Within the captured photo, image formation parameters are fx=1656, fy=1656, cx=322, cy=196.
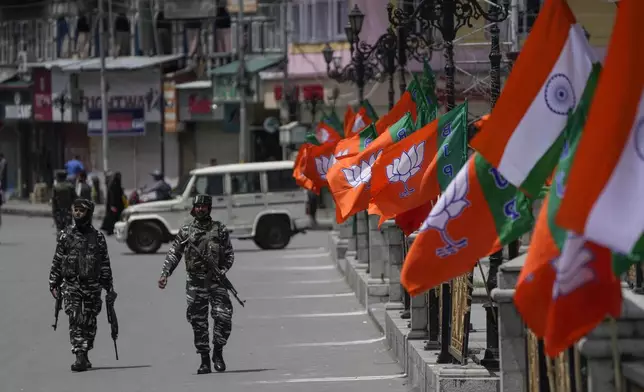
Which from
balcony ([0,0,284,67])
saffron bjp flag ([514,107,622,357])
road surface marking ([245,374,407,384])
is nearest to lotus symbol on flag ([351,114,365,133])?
road surface marking ([245,374,407,384])

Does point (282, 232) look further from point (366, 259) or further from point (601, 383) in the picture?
point (601, 383)

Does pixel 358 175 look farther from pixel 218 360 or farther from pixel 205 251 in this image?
pixel 218 360

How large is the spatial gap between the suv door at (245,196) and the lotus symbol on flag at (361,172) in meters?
17.6

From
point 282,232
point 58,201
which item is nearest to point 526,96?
point 282,232

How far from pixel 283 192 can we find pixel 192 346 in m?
16.2

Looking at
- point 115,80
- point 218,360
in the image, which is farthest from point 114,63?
point 218,360

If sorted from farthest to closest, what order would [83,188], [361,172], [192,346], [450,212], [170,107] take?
[170,107]
[83,188]
[192,346]
[361,172]
[450,212]

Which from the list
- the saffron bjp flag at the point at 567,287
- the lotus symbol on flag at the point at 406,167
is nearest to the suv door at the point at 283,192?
the lotus symbol on flag at the point at 406,167

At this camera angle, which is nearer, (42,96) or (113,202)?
(113,202)

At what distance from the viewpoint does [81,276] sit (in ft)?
54.3

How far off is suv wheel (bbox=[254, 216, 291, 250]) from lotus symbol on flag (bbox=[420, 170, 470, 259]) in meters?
25.7

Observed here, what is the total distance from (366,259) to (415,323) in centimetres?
1020

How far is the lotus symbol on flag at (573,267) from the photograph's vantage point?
7625mm

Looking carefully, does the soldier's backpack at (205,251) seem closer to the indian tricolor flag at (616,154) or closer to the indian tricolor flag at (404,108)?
the indian tricolor flag at (404,108)
